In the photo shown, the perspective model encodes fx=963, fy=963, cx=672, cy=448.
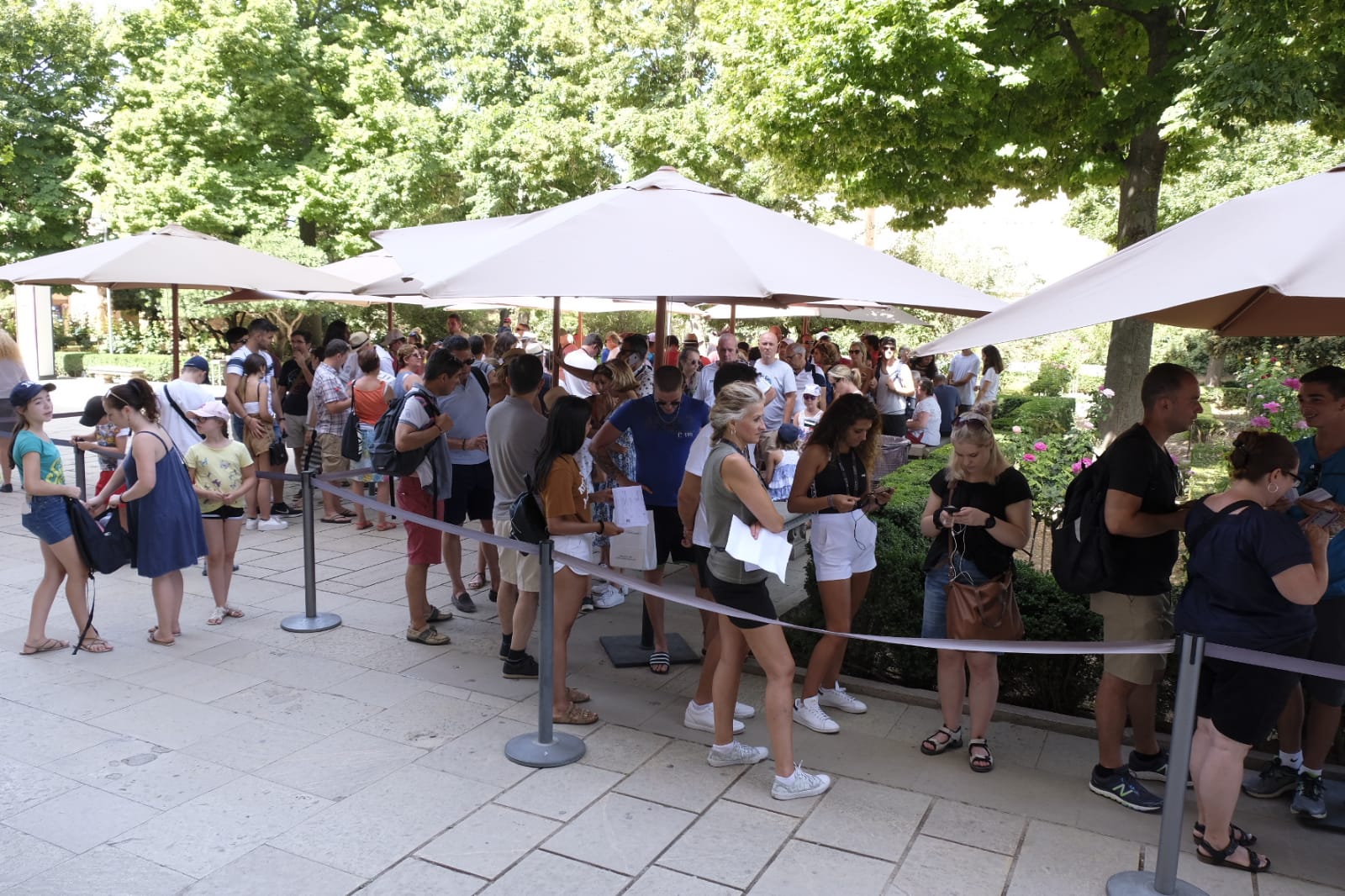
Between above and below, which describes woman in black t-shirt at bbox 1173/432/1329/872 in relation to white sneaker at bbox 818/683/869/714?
above

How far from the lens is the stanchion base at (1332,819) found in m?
3.96

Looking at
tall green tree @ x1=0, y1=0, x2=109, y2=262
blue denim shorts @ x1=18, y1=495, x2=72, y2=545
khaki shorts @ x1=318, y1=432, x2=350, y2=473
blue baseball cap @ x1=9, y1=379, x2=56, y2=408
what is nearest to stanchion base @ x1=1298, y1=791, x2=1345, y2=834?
blue denim shorts @ x1=18, y1=495, x2=72, y2=545

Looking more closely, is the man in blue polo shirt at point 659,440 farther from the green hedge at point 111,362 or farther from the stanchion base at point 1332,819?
the green hedge at point 111,362

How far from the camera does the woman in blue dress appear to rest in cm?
557

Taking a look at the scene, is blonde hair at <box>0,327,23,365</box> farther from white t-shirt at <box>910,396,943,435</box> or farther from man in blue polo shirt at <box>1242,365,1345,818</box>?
man in blue polo shirt at <box>1242,365,1345,818</box>

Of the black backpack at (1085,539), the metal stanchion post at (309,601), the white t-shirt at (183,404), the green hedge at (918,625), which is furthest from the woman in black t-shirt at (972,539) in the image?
the white t-shirt at (183,404)

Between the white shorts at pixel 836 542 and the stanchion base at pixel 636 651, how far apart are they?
1.44 meters

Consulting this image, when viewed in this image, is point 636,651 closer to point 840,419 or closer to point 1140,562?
point 840,419

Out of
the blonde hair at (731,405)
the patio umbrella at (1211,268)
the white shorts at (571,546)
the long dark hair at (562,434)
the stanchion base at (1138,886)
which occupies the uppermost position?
the patio umbrella at (1211,268)

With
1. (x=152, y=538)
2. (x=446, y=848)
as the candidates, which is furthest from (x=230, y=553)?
(x=446, y=848)

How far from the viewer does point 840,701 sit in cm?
513

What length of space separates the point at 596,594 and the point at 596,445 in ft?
6.45

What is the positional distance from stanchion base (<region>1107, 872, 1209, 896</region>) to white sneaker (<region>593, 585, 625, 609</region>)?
4.01 meters

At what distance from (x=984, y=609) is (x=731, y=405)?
150 centimetres
